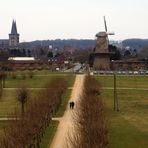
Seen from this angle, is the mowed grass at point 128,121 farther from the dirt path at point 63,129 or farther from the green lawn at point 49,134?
the green lawn at point 49,134

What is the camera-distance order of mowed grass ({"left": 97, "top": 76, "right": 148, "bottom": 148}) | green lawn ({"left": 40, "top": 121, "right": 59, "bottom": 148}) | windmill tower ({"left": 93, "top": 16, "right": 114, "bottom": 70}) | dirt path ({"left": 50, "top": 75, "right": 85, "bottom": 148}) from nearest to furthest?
dirt path ({"left": 50, "top": 75, "right": 85, "bottom": 148}) → green lawn ({"left": 40, "top": 121, "right": 59, "bottom": 148}) → mowed grass ({"left": 97, "top": 76, "right": 148, "bottom": 148}) → windmill tower ({"left": 93, "top": 16, "right": 114, "bottom": 70})

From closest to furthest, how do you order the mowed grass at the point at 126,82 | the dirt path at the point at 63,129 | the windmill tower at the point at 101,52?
the dirt path at the point at 63,129 → the mowed grass at the point at 126,82 → the windmill tower at the point at 101,52

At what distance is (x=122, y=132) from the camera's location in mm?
37812

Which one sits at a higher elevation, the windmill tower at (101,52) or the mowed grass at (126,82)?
the windmill tower at (101,52)

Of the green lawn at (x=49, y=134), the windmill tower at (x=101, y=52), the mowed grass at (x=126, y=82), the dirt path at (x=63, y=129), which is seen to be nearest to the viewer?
the dirt path at (x=63, y=129)

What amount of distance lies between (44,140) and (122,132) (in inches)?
263

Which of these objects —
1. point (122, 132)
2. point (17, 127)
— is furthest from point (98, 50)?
point (17, 127)

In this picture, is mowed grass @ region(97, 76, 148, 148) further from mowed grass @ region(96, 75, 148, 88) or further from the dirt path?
mowed grass @ region(96, 75, 148, 88)

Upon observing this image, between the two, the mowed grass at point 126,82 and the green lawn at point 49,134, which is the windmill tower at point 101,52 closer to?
the mowed grass at point 126,82

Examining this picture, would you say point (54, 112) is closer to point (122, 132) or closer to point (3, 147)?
point (122, 132)

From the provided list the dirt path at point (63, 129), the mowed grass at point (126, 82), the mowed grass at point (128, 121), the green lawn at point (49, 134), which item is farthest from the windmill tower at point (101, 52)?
the green lawn at point (49, 134)

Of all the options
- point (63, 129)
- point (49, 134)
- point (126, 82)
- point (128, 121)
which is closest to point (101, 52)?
point (126, 82)

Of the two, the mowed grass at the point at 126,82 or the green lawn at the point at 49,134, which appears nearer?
the green lawn at the point at 49,134

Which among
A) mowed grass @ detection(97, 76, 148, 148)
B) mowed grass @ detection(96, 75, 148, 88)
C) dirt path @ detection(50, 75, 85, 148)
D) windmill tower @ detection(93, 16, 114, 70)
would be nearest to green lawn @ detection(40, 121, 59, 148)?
dirt path @ detection(50, 75, 85, 148)
